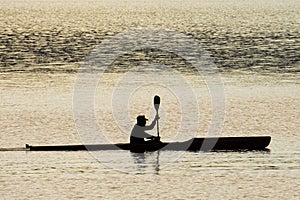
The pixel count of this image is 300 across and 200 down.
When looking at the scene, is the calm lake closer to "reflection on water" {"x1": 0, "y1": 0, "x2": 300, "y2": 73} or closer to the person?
"reflection on water" {"x1": 0, "y1": 0, "x2": 300, "y2": 73}

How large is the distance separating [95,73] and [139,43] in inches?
1268

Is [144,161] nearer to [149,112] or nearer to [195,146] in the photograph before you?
[195,146]

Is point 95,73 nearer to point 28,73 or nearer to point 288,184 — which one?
point 28,73

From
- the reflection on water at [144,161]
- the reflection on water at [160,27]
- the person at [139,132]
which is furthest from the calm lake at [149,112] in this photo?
the person at [139,132]

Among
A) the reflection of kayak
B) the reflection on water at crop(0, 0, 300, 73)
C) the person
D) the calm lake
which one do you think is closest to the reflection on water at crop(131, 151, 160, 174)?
the calm lake

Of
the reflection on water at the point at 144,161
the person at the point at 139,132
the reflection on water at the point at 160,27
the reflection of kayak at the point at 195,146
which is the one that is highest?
the reflection on water at the point at 160,27

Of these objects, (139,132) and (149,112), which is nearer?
(139,132)

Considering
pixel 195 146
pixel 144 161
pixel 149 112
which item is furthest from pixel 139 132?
pixel 149 112

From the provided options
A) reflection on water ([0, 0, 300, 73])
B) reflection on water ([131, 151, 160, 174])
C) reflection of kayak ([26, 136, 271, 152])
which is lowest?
reflection on water ([131, 151, 160, 174])

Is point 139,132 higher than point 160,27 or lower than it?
lower

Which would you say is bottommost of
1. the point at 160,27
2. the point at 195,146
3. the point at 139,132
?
the point at 195,146

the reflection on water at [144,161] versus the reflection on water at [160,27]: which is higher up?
the reflection on water at [160,27]

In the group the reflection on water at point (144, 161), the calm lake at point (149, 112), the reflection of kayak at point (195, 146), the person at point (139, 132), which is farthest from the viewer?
the reflection of kayak at point (195, 146)

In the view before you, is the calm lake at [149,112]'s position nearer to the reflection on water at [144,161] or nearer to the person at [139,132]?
the reflection on water at [144,161]
